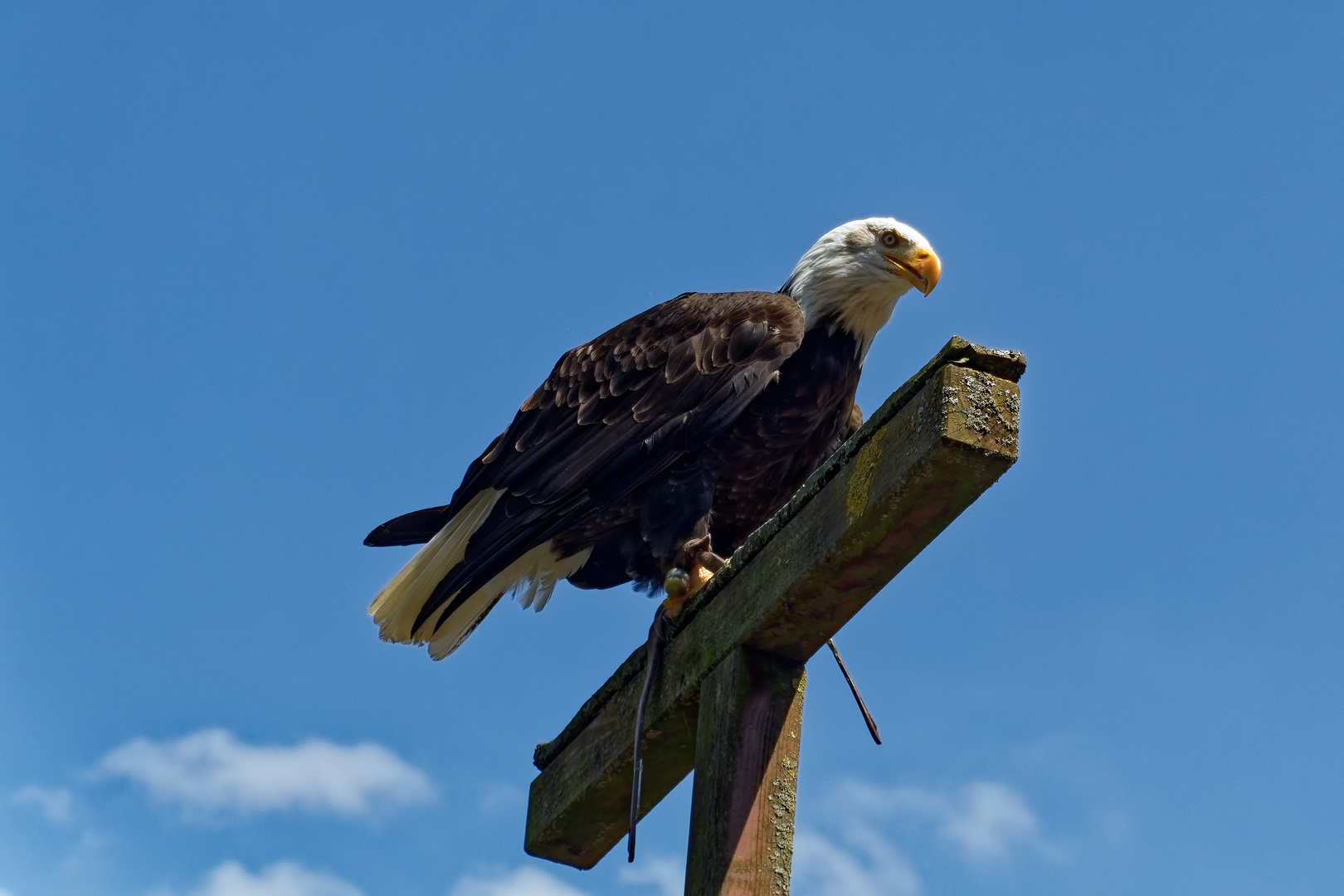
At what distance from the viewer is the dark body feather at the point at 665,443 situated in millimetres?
4535

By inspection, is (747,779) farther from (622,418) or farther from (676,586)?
(622,418)

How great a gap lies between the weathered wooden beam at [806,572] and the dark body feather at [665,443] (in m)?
1.01

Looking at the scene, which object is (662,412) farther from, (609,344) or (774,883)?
(774,883)

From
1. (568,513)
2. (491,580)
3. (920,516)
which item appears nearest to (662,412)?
(568,513)

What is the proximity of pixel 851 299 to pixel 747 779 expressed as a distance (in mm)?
2560

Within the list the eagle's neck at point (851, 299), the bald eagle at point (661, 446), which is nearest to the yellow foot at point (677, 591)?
the bald eagle at point (661, 446)

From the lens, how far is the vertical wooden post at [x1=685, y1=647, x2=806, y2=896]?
2656mm

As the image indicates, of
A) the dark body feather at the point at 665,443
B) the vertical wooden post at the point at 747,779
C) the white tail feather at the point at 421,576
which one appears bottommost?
the vertical wooden post at the point at 747,779

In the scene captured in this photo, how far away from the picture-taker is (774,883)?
2.65 meters

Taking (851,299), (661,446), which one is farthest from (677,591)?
(851,299)

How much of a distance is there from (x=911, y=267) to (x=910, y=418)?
256 centimetres

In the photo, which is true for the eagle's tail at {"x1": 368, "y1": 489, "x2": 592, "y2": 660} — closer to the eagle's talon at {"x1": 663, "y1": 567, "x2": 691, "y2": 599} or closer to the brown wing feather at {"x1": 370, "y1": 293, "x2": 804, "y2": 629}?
the brown wing feather at {"x1": 370, "y1": 293, "x2": 804, "y2": 629}

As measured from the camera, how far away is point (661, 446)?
4.54 m

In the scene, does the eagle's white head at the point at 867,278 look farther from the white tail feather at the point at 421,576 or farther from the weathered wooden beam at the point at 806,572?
the weathered wooden beam at the point at 806,572
